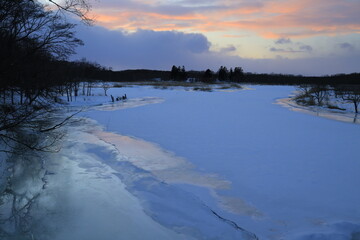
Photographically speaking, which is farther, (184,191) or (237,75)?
(237,75)

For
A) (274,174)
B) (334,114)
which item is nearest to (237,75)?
(334,114)

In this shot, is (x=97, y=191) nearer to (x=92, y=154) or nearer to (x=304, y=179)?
(x=92, y=154)

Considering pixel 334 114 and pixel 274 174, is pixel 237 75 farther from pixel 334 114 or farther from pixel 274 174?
pixel 274 174

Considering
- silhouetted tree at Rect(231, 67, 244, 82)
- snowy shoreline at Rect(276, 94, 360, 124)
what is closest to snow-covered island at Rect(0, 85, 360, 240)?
snowy shoreline at Rect(276, 94, 360, 124)

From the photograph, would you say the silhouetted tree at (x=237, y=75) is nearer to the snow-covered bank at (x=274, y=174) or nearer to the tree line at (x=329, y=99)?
the tree line at (x=329, y=99)

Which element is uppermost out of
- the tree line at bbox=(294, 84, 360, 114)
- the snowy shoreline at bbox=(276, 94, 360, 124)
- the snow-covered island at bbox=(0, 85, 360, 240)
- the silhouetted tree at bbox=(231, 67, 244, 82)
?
the silhouetted tree at bbox=(231, 67, 244, 82)

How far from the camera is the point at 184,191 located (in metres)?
5.88

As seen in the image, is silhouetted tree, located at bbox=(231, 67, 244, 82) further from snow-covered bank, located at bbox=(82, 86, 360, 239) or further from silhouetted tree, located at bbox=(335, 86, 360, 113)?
snow-covered bank, located at bbox=(82, 86, 360, 239)

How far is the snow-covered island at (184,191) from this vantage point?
4457 mm

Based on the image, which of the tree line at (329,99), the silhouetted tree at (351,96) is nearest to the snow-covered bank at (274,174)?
the silhouetted tree at (351,96)

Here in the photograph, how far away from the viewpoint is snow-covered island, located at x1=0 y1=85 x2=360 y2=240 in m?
4.46

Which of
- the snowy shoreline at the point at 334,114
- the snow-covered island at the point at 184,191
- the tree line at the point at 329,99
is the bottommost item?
the snow-covered island at the point at 184,191

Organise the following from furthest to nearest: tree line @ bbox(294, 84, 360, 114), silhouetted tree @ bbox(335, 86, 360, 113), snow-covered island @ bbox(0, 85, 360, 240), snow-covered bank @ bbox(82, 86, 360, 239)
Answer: tree line @ bbox(294, 84, 360, 114) < silhouetted tree @ bbox(335, 86, 360, 113) < snow-covered bank @ bbox(82, 86, 360, 239) < snow-covered island @ bbox(0, 85, 360, 240)

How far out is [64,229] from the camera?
174 inches
